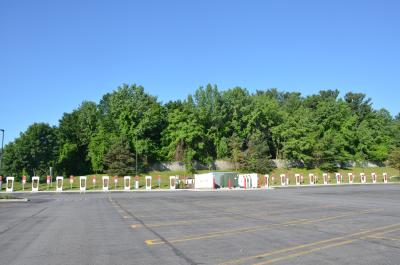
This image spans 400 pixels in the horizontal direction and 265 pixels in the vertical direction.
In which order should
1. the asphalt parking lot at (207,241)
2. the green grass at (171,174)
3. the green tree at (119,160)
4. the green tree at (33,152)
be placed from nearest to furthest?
1. the asphalt parking lot at (207,241)
2. the green grass at (171,174)
3. the green tree at (119,160)
4. the green tree at (33,152)

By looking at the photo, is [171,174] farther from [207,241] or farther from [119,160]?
[207,241]

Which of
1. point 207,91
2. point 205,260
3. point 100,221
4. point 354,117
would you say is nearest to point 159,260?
point 205,260

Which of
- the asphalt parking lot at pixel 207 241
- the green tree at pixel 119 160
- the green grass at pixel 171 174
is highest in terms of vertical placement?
the green tree at pixel 119 160

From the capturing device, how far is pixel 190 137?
7388cm

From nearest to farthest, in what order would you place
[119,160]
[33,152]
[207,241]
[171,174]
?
[207,241] → [119,160] → [171,174] → [33,152]

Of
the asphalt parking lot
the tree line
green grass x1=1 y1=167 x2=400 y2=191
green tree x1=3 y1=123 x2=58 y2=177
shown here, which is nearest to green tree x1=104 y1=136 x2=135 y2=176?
the tree line

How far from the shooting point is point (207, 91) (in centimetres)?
8212

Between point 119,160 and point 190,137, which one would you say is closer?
point 119,160

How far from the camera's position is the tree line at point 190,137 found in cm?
7375

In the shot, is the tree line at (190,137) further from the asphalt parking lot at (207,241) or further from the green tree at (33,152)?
the asphalt parking lot at (207,241)

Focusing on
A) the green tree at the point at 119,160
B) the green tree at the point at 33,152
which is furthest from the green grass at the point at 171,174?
the green tree at the point at 33,152

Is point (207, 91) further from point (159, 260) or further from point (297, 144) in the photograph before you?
point (159, 260)

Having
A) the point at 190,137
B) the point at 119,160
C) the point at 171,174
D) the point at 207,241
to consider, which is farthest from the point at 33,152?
the point at 207,241

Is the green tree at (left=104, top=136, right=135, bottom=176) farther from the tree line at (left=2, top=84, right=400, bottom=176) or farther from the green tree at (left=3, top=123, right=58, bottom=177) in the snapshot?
the green tree at (left=3, top=123, right=58, bottom=177)
